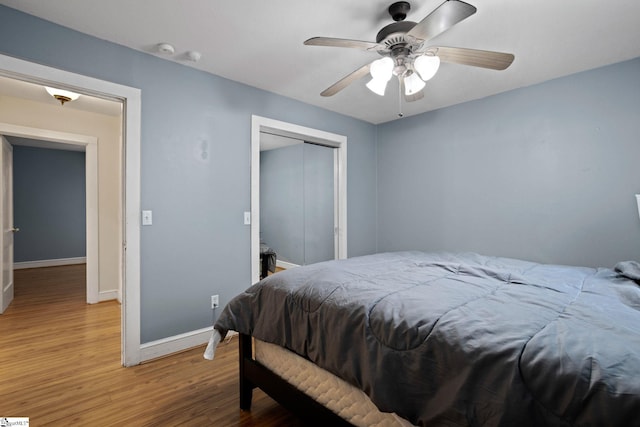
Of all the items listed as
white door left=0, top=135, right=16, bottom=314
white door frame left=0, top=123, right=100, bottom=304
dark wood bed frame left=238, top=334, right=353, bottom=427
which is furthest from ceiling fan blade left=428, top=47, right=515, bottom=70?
white door left=0, top=135, right=16, bottom=314

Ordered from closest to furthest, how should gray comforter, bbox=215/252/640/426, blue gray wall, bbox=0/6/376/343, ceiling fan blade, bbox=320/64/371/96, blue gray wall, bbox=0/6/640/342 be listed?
gray comforter, bbox=215/252/640/426 < ceiling fan blade, bbox=320/64/371/96 < blue gray wall, bbox=0/6/376/343 < blue gray wall, bbox=0/6/640/342

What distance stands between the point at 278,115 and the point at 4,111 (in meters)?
3.10

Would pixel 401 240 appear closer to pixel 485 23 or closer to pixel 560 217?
pixel 560 217

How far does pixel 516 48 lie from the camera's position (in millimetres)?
2256

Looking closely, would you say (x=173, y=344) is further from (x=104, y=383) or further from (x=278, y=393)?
(x=278, y=393)

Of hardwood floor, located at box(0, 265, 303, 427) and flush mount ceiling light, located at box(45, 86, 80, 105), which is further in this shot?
flush mount ceiling light, located at box(45, 86, 80, 105)

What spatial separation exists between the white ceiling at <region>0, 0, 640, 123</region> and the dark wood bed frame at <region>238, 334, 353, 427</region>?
196 centimetres

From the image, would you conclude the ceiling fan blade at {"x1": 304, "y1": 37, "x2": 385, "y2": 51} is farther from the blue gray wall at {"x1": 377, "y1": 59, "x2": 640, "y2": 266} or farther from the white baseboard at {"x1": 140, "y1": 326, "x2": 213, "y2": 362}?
the white baseboard at {"x1": 140, "y1": 326, "x2": 213, "y2": 362}

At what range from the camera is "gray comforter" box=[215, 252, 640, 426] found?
81 cm

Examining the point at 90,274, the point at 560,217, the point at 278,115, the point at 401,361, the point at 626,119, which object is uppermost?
the point at 278,115

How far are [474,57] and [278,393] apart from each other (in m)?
2.08

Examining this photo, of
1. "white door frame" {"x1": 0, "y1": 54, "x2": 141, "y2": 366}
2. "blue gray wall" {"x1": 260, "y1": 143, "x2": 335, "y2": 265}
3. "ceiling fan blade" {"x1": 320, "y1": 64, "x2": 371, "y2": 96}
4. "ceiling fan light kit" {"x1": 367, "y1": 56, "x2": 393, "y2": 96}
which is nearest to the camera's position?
"ceiling fan light kit" {"x1": 367, "y1": 56, "x2": 393, "y2": 96}

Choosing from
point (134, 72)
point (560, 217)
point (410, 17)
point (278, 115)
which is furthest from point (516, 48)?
point (134, 72)

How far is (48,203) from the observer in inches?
247
